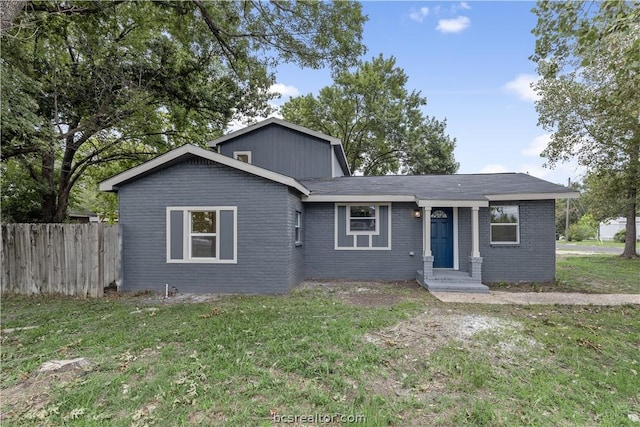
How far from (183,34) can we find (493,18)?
974 centimetres

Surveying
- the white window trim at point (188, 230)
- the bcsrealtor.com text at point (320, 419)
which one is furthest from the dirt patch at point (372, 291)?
the bcsrealtor.com text at point (320, 419)

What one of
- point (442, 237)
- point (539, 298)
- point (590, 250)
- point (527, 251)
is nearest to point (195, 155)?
point (442, 237)

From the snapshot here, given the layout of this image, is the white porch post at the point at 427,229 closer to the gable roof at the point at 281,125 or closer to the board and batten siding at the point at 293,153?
the board and batten siding at the point at 293,153

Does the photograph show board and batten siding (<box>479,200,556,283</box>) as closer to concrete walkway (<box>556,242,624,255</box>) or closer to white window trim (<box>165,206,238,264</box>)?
white window trim (<box>165,206,238,264</box>)

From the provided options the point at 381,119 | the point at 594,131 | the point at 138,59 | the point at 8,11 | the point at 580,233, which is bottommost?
the point at 580,233

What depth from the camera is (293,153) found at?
1248 cm

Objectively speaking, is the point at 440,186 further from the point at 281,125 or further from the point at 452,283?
the point at 281,125

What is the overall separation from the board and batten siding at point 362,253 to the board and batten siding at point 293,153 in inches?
115

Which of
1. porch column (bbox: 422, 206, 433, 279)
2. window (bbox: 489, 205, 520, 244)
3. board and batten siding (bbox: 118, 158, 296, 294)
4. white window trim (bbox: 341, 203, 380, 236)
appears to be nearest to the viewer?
board and batten siding (bbox: 118, 158, 296, 294)

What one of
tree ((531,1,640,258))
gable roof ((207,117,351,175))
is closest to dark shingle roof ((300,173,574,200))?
gable roof ((207,117,351,175))

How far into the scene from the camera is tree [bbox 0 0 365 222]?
7969mm

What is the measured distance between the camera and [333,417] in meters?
2.81

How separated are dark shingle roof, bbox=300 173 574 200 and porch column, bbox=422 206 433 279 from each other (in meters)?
0.49

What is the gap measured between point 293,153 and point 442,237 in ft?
21.5
